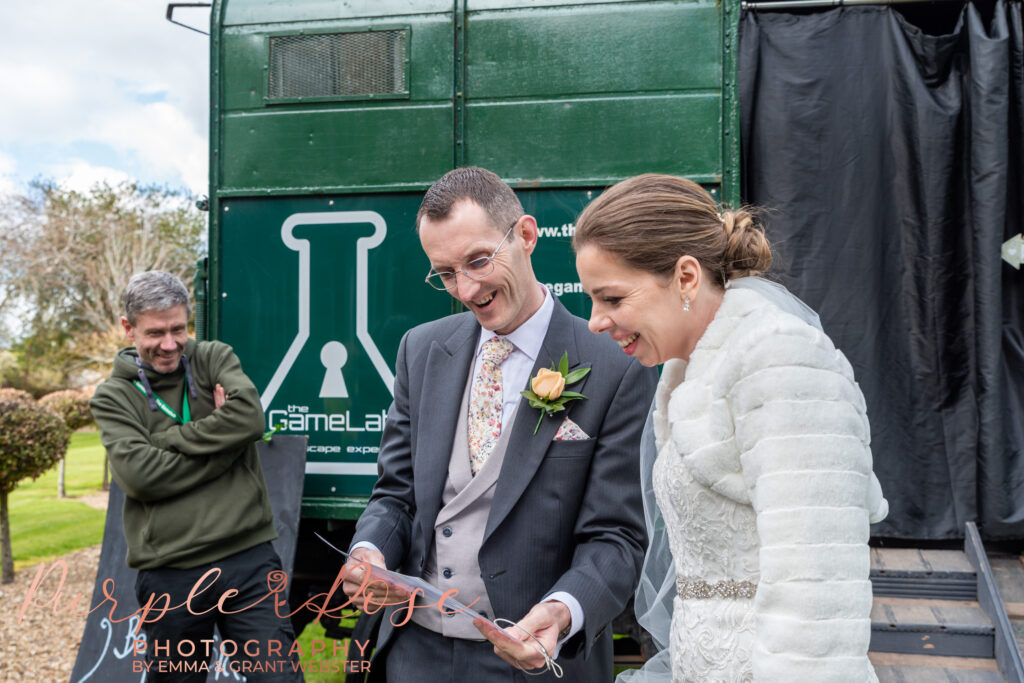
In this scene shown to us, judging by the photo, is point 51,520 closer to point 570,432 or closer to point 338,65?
point 338,65

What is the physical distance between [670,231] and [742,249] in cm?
15

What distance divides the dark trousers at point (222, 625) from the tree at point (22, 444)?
452 centimetres

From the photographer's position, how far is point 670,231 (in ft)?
5.07

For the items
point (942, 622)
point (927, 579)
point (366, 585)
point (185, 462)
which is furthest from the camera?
point (927, 579)

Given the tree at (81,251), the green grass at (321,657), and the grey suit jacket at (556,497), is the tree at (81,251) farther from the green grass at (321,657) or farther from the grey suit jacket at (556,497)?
the grey suit jacket at (556,497)

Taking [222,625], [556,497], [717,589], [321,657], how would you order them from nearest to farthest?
[717,589], [556,497], [222,625], [321,657]

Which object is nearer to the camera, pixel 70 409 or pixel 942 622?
pixel 942 622

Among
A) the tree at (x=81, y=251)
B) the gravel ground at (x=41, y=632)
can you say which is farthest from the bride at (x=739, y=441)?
the tree at (x=81, y=251)

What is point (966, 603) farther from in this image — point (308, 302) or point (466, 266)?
point (308, 302)

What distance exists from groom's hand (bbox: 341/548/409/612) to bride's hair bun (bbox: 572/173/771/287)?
2.92 ft

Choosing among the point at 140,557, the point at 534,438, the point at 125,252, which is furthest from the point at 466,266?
the point at 125,252

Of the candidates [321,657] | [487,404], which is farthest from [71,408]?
[487,404]

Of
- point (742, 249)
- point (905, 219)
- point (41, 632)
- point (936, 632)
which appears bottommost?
point (41, 632)

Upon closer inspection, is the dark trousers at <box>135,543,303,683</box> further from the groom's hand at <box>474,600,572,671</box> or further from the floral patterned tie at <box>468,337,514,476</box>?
→ the groom's hand at <box>474,600,572,671</box>
